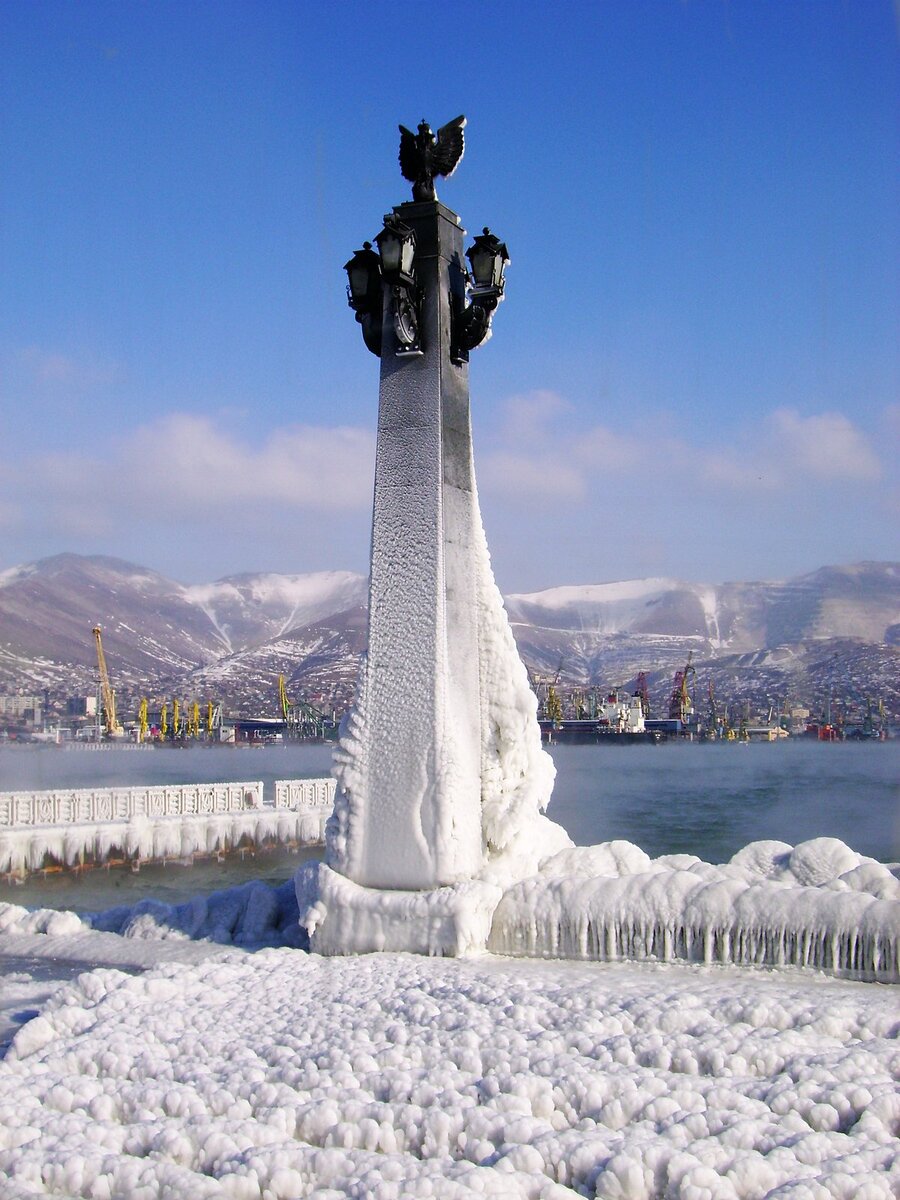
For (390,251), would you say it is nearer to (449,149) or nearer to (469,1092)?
(449,149)

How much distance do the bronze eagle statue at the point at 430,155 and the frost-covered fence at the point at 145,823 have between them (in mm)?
14329

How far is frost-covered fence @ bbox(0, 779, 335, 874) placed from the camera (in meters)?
20.7

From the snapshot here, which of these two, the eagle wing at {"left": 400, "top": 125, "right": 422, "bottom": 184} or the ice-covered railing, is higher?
the eagle wing at {"left": 400, "top": 125, "right": 422, "bottom": 184}

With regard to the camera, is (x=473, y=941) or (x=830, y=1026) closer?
(x=830, y=1026)

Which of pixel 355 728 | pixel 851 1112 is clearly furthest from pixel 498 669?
pixel 851 1112

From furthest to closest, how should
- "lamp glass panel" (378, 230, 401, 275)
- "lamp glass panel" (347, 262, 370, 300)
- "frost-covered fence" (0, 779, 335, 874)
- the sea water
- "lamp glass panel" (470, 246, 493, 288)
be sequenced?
the sea water
"frost-covered fence" (0, 779, 335, 874)
"lamp glass panel" (347, 262, 370, 300)
"lamp glass panel" (470, 246, 493, 288)
"lamp glass panel" (378, 230, 401, 275)

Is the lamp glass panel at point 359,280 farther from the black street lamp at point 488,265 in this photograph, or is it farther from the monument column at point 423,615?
the black street lamp at point 488,265

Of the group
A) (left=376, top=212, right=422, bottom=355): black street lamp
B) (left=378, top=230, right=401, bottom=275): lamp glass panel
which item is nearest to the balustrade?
(left=376, top=212, right=422, bottom=355): black street lamp

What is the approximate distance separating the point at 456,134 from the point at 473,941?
633cm

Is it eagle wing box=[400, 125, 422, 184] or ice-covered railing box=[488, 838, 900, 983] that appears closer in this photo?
ice-covered railing box=[488, 838, 900, 983]

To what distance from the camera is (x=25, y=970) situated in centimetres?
966

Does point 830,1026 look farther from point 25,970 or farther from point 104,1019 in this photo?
point 25,970

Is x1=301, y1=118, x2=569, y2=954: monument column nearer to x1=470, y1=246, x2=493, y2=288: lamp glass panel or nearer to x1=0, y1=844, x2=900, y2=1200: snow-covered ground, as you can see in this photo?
x1=470, y1=246, x2=493, y2=288: lamp glass panel

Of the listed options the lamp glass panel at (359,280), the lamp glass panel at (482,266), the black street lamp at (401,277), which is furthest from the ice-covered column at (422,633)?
the lamp glass panel at (359,280)
